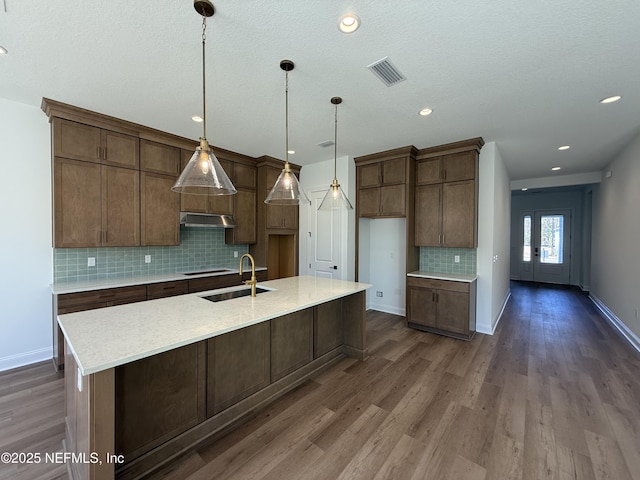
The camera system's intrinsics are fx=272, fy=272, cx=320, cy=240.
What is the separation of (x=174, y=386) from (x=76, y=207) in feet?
8.64

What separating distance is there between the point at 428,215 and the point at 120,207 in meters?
4.34

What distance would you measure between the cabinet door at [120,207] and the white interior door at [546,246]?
10.1m

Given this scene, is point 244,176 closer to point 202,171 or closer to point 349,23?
point 202,171

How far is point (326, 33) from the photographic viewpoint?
1869mm

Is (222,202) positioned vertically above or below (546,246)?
above

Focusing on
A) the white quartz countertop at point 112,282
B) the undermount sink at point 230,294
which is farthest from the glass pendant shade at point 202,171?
the white quartz countertop at point 112,282

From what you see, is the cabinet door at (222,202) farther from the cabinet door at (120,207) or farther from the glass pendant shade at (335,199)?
the glass pendant shade at (335,199)

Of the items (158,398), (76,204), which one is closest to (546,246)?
(158,398)

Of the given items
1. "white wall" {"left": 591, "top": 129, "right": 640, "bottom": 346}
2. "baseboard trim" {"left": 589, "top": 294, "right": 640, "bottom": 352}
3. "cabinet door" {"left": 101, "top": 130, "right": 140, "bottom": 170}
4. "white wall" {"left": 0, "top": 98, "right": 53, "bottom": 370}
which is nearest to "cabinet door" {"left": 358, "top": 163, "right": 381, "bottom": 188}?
"cabinet door" {"left": 101, "top": 130, "right": 140, "bottom": 170}

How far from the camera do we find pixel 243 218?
479 cm

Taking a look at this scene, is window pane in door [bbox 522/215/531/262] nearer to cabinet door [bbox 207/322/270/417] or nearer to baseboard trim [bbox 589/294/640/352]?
baseboard trim [bbox 589/294/640/352]

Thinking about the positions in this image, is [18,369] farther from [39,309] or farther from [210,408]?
[210,408]

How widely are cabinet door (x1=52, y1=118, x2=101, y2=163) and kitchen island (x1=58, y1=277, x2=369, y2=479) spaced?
2196 millimetres

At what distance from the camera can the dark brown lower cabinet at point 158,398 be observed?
5.22ft
